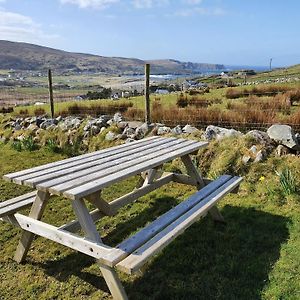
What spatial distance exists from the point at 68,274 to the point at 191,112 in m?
5.38

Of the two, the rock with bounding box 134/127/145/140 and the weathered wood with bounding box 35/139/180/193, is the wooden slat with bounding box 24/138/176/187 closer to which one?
the weathered wood with bounding box 35/139/180/193

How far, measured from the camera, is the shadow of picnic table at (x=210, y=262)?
331 cm

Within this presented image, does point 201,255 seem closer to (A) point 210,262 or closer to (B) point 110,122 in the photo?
(A) point 210,262

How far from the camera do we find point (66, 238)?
320cm

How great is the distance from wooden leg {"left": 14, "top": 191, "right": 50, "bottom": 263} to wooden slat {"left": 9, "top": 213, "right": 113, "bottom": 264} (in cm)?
9

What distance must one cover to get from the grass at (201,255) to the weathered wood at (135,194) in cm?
40

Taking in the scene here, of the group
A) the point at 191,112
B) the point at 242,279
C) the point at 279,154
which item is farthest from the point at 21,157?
the point at 242,279

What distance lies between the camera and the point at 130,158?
413 centimetres

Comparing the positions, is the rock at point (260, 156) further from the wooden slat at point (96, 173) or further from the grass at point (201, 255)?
the wooden slat at point (96, 173)

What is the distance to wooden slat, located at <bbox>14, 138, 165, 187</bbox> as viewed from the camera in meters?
3.28

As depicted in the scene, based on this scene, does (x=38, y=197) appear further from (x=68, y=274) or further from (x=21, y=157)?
(x=21, y=157)

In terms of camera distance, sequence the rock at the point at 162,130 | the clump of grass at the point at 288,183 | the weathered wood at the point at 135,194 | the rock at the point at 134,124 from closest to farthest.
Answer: the weathered wood at the point at 135,194
the clump of grass at the point at 288,183
the rock at the point at 162,130
the rock at the point at 134,124

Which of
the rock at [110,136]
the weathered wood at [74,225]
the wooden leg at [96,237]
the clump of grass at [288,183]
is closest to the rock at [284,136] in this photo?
the clump of grass at [288,183]

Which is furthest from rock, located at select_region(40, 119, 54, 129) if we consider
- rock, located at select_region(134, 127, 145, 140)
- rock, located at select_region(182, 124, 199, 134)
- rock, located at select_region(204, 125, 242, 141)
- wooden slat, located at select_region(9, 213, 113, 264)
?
wooden slat, located at select_region(9, 213, 113, 264)
